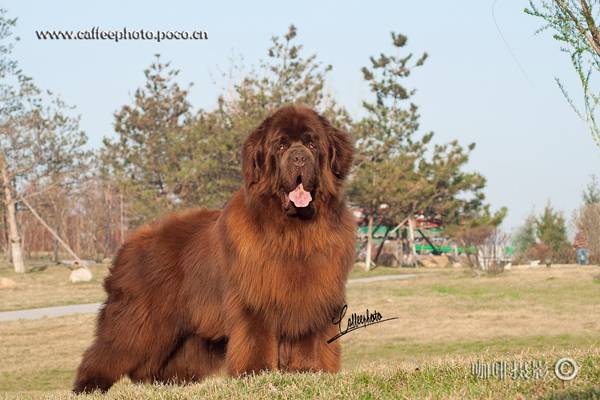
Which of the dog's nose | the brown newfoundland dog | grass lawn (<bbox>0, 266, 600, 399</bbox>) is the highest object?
the dog's nose

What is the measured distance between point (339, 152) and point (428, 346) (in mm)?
8964

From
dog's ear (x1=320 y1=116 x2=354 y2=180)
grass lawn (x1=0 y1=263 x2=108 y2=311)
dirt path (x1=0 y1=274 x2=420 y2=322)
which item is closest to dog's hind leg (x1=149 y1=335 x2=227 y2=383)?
dog's ear (x1=320 y1=116 x2=354 y2=180)

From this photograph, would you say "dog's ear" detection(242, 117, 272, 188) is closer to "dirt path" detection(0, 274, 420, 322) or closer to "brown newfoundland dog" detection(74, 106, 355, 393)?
"brown newfoundland dog" detection(74, 106, 355, 393)

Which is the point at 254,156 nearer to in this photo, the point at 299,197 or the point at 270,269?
the point at 299,197

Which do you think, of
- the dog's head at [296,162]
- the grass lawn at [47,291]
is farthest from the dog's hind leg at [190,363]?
the grass lawn at [47,291]

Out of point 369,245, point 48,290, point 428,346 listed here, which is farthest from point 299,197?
point 369,245

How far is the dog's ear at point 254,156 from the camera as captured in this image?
5.12 m

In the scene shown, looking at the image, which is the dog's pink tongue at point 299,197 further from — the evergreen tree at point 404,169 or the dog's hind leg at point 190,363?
the evergreen tree at point 404,169

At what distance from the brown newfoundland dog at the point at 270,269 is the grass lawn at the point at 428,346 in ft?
1.11

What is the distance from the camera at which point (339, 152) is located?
528cm

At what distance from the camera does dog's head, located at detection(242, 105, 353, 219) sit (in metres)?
4.93

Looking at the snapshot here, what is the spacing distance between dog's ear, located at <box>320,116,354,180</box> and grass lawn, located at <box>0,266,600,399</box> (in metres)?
1.28

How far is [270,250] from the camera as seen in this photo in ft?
16.4

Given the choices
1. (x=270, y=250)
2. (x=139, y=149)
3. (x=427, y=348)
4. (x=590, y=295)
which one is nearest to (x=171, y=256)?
(x=270, y=250)
